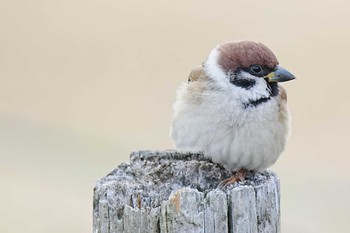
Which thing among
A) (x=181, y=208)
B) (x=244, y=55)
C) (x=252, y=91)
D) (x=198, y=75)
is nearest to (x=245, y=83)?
(x=252, y=91)

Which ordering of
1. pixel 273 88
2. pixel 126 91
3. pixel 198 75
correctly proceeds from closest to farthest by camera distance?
pixel 273 88
pixel 198 75
pixel 126 91

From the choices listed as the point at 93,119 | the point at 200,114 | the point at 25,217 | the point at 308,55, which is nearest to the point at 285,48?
the point at 308,55

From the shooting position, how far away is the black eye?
15.3 ft

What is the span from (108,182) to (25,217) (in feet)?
14.0

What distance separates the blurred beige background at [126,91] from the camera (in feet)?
26.4

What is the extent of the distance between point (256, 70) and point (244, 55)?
3.9 inches

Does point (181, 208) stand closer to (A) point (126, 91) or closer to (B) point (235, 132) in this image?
(B) point (235, 132)

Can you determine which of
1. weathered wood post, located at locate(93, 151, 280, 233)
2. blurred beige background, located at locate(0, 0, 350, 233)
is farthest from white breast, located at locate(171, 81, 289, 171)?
blurred beige background, located at locate(0, 0, 350, 233)

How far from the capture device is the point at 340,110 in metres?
9.16

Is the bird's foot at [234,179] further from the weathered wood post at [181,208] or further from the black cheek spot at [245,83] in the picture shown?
the black cheek spot at [245,83]

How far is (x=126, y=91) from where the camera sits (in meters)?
9.66

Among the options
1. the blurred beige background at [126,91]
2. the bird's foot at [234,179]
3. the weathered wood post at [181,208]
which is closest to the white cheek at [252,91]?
the bird's foot at [234,179]

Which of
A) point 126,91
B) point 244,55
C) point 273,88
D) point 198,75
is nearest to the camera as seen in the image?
point 244,55

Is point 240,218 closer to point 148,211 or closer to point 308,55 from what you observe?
point 148,211
